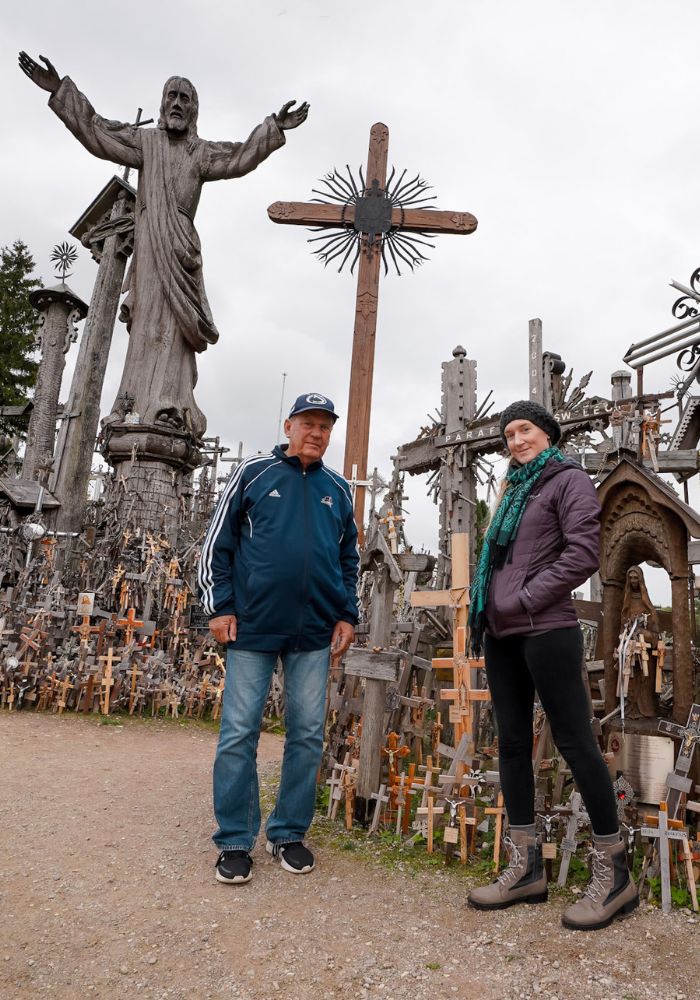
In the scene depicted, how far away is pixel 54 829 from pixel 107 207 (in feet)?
45.4

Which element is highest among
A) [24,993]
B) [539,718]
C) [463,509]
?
[463,509]

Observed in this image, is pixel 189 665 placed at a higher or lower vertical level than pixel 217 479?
lower

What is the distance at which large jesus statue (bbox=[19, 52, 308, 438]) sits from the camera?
9.48 metres

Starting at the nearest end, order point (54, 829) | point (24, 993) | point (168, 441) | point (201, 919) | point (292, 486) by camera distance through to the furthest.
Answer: point (24, 993) → point (201, 919) → point (292, 486) → point (54, 829) → point (168, 441)

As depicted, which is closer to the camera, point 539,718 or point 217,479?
point 539,718

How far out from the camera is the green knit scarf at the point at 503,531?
2.89 meters

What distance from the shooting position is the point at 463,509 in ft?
25.2

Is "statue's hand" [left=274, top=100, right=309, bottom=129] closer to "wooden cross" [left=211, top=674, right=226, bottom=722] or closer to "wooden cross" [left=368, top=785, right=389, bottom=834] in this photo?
"wooden cross" [left=211, top=674, right=226, bottom=722]

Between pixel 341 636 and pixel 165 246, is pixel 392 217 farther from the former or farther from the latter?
pixel 341 636

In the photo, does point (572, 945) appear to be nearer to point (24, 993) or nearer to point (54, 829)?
point (24, 993)

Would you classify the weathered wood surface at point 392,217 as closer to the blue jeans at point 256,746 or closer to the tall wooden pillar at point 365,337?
the tall wooden pillar at point 365,337

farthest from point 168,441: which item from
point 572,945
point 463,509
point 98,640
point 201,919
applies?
point 572,945

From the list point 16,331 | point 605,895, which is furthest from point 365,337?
point 16,331

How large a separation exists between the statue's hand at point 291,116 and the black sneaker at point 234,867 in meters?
9.46
